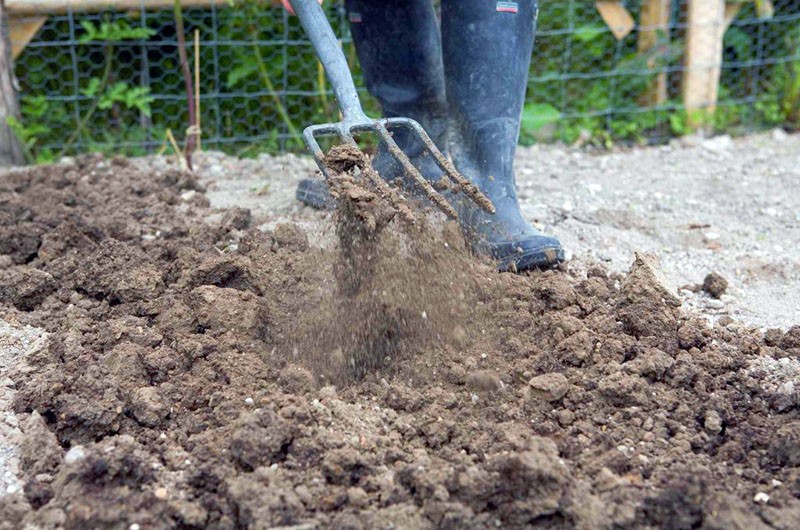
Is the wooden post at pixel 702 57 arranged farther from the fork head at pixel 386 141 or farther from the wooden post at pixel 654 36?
the fork head at pixel 386 141

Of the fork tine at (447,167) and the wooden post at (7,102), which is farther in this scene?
the wooden post at (7,102)

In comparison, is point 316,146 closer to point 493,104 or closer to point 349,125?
point 349,125

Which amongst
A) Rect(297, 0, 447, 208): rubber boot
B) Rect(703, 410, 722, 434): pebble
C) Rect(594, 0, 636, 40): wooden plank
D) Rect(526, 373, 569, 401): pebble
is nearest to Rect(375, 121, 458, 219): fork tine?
Rect(526, 373, 569, 401): pebble

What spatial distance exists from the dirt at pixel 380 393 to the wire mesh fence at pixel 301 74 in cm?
167

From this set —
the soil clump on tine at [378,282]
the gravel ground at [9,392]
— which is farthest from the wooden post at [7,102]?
the soil clump on tine at [378,282]

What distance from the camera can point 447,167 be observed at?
2.52 meters

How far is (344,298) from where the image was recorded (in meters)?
2.50

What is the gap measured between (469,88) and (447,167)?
511 millimetres

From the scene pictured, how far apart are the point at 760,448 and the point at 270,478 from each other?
100 cm

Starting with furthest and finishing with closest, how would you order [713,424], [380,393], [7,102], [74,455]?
1. [7,102]
2. [380,393]
3. [713,424]
4. [74,455]

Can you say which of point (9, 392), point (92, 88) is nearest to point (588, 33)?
point (92, 88)

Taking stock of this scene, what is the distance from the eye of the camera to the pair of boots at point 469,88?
2816 millimetres

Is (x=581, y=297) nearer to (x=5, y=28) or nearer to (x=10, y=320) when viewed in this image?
(x=10, y=320)

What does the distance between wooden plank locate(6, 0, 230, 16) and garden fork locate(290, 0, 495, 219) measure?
1.76m
